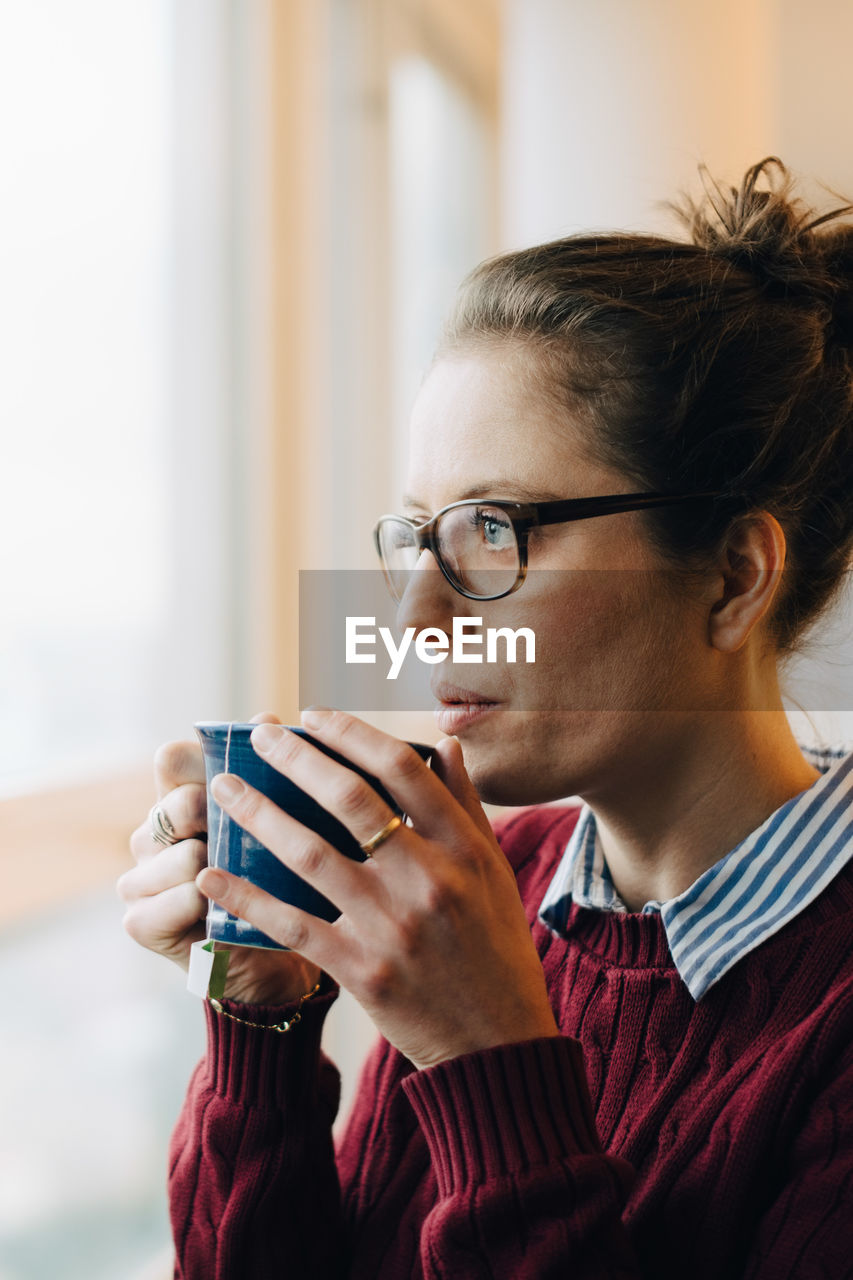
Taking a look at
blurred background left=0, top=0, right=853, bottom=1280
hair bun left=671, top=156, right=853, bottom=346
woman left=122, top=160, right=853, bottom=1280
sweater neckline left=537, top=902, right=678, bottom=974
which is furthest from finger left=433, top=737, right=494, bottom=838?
blurred background left=0, top=0, right=853, bottom=1280

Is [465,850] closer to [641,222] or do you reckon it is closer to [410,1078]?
[410,1078]

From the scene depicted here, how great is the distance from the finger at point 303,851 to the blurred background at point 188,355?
68 centimetres

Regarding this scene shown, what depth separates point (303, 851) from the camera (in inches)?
30.4

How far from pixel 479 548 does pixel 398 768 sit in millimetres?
326

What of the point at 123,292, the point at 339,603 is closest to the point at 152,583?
Result: the point at 123,292

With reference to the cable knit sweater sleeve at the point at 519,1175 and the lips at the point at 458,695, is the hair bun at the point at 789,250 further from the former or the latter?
the cable knit sweater sleeve at the point at 519,1175

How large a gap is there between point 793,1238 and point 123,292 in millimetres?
1392

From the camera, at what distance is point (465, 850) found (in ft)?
2.63

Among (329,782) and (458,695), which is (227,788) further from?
(458,695)

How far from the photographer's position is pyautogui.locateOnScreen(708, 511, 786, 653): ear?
1.07 meters

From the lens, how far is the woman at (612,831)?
811 millimetres

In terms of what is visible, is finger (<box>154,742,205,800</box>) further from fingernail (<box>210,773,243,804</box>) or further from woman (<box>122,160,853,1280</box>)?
fingernail (<box>210,773,243,804</box>)

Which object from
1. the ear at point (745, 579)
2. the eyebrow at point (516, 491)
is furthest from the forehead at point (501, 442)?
the ear at point (745, 579)

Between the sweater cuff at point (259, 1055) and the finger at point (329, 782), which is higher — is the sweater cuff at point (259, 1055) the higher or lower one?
the lower one
